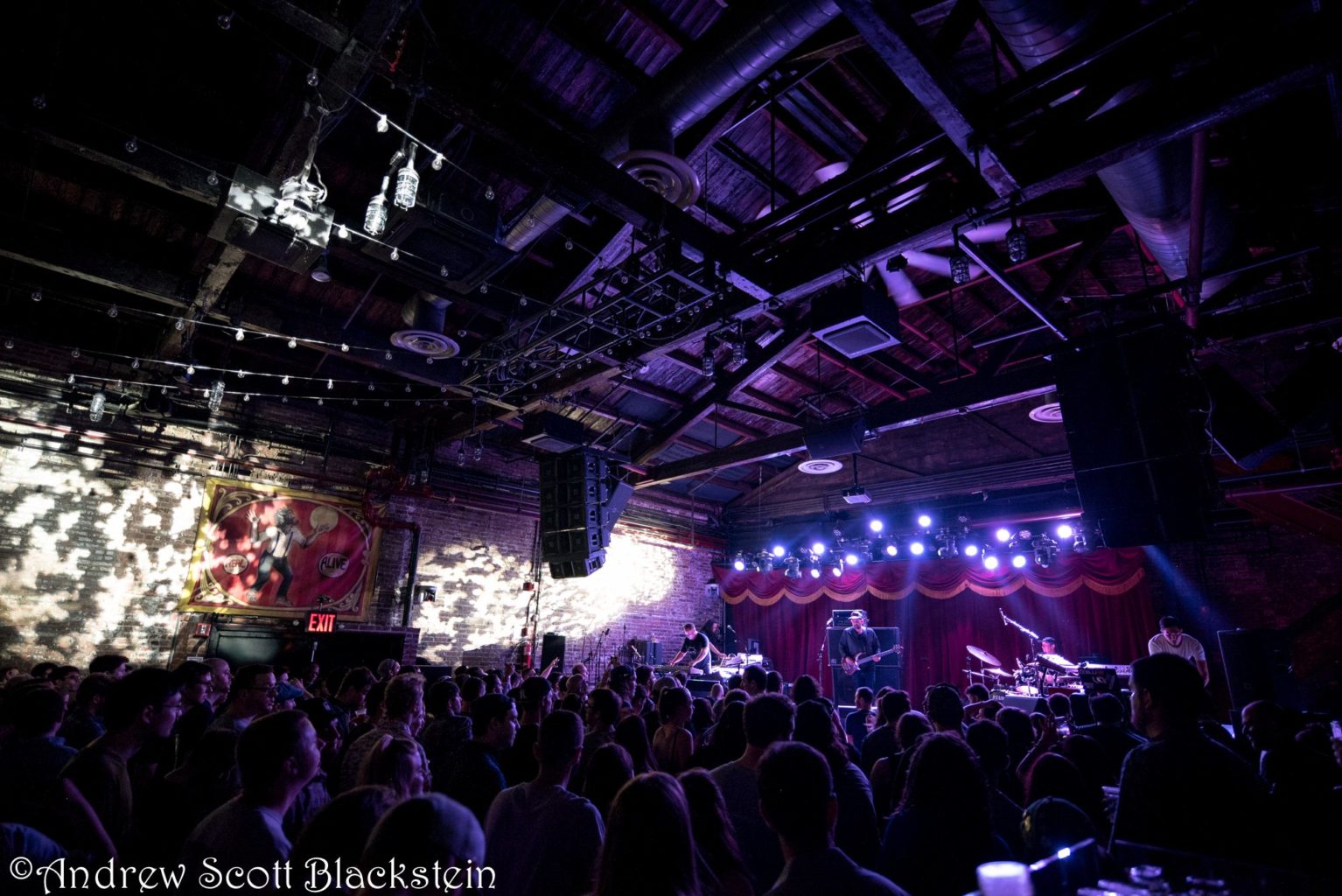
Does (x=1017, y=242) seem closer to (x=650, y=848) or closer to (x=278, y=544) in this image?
(x=650, y=848)

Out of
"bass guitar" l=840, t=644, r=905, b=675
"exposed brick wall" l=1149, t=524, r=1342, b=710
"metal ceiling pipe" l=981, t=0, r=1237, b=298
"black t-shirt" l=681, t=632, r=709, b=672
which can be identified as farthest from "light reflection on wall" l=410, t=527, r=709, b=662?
"metal ceiling pipe" l=981, t=0, r=1237, b=298

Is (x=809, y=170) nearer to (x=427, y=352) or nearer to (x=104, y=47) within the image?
(x=427, y=352)

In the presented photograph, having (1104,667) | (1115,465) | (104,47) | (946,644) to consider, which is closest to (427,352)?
A: (104,47)

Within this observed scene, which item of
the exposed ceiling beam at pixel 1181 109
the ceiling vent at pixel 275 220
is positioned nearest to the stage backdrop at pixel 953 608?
the exposed ceiling beam at pixel 1181 109

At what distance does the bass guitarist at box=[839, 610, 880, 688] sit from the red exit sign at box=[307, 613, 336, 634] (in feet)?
24.2

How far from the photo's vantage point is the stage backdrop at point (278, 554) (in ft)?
25.8

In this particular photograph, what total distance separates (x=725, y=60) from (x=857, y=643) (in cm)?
885

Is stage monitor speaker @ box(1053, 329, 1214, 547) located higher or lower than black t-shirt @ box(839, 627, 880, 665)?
higher

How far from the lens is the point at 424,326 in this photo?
20.6ft

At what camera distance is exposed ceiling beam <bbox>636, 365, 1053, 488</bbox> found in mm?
6840

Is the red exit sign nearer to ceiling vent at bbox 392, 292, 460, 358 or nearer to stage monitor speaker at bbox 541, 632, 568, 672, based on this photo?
stage monitor speaker at bbox 541, 632, 568, 672

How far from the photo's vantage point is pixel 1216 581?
9398mm

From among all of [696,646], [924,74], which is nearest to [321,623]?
[696,646]

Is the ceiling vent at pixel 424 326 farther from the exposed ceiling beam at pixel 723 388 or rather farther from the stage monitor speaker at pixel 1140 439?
the stage monitor speaker at pixel 1140 439
